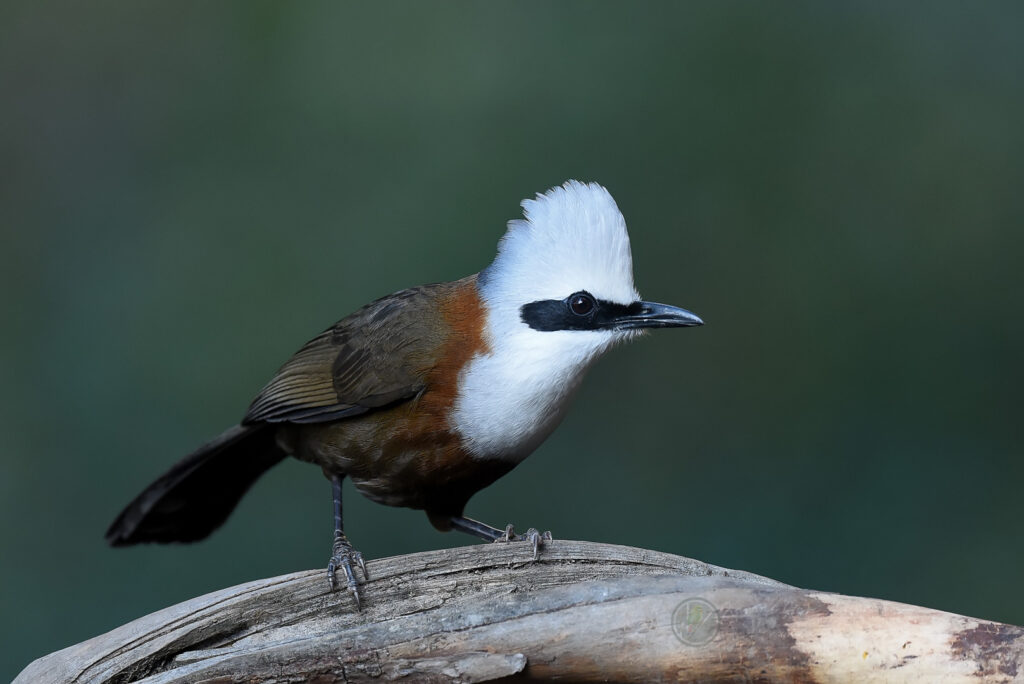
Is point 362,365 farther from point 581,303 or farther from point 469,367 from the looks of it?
point 581,303

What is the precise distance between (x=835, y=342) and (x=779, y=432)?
466mm

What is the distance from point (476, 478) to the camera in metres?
3.26

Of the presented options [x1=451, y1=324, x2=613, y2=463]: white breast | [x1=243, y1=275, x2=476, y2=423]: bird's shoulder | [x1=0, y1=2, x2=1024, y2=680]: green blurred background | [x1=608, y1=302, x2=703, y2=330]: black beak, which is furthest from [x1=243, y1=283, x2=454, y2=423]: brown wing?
[x1=0, y1=2, x2=1024, y2=680]: green blurred background

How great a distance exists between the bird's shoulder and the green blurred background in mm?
991

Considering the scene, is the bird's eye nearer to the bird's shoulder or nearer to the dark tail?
the bird's shoulder

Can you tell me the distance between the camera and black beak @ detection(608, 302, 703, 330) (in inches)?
122

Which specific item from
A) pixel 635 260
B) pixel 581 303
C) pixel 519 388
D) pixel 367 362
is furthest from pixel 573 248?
pixel 635 260

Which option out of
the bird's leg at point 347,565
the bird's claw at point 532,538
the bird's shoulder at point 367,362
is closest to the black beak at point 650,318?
the bird's shoulder at point 367,362

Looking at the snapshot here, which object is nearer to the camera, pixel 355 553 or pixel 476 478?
pixel 355 553

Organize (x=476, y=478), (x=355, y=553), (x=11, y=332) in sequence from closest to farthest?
(x=355, y=553)
(x=476, y=478)
(x=11, y=332)

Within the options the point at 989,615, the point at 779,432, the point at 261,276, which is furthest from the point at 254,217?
the point at 989,615

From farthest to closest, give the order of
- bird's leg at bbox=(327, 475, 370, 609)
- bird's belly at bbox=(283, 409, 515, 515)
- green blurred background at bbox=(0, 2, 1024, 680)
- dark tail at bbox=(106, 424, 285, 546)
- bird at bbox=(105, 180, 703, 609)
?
green blurred background at bbox=(0, 2, 1024, 680) → dark tail at bbox=(106, 424, 285, 546) → bird's belly at bbox=(283, 409, 515, 515) → bird at bbox=(105, 180, 703, 609) → bird's leg at bbox=(327, 475, 370, 609)

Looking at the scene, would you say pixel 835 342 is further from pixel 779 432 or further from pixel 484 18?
pixel 484 18

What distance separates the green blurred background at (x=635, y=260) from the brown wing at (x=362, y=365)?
983 millimetres
